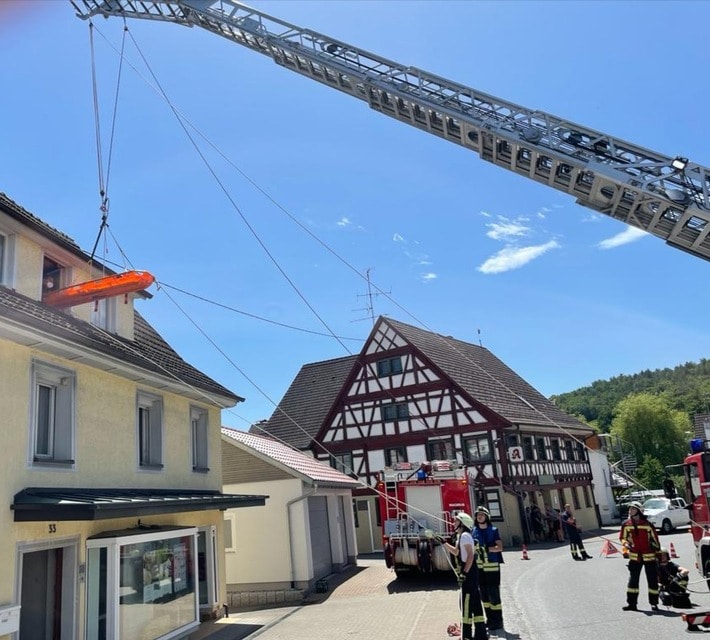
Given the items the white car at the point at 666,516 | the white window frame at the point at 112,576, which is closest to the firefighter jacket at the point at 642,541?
the white window frame at the point at 112,576

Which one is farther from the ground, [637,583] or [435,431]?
[435,431]

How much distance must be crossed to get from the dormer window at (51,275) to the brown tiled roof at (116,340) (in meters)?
0.72

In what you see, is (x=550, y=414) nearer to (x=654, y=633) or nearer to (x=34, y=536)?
(x=654, y=633)

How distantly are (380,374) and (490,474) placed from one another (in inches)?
293

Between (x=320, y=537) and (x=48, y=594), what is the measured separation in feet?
34.4

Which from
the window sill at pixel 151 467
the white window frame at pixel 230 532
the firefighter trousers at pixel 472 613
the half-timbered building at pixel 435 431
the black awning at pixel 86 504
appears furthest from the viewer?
the half-timbered building at pixel 435 431

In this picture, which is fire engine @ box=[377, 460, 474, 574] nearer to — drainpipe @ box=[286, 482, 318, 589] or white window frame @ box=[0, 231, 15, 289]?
drainpipe @ box=[286, 482, 318, 589]

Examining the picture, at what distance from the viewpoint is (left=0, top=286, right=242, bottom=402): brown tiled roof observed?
8.06 metres

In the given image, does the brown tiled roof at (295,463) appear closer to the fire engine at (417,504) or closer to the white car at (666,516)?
the fire engine at (417,504)

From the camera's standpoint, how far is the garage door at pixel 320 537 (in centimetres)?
1709

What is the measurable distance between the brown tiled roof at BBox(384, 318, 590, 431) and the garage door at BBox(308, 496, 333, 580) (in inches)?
392

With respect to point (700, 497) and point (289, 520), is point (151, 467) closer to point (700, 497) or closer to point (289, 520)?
point (289, 520)

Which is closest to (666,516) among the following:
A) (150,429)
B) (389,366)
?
(389,366)

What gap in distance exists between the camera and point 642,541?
32.0 feet
